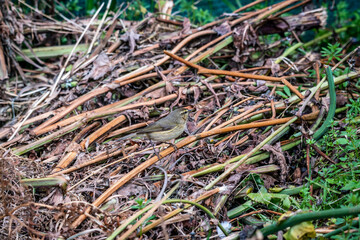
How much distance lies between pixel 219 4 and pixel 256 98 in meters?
3.37

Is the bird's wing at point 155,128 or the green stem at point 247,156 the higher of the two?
the bird's wing at point 155,128

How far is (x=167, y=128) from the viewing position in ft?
13.7

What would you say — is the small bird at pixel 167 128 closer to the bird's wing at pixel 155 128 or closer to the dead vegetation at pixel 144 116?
the bird's wing at pixel 155 128

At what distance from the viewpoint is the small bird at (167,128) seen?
4223 mm

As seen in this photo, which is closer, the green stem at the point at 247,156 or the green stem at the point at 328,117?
the green stem at the point at 247,156

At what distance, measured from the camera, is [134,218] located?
292 cm

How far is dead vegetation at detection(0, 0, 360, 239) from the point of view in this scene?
10.5ft

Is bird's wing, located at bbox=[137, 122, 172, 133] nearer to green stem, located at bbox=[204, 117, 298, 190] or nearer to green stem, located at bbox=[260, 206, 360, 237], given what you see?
green stem, located at bbox=[204, 117, 298, 190]

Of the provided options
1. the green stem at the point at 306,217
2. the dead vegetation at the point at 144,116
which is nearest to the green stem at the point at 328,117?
the dead vegetation at the point at 144,116

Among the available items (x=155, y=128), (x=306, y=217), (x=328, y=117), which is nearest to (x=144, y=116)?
(x=155, y=128)

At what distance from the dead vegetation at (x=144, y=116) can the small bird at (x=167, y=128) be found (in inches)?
5.2

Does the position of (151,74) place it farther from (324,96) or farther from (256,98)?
(324,96)

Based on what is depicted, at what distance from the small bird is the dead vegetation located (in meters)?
0.13

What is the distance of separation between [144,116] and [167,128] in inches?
18.9
